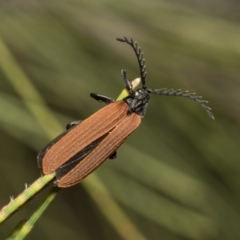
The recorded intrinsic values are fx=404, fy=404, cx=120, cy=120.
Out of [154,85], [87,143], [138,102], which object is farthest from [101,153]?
[154,85]

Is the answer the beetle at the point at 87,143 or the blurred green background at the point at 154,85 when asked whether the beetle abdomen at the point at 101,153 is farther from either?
the blurred green background at the point at 154,85

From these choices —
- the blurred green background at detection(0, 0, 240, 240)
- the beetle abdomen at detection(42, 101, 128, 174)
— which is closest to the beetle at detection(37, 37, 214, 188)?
the beetle abdomen at detection(42, 101, 128, 174)

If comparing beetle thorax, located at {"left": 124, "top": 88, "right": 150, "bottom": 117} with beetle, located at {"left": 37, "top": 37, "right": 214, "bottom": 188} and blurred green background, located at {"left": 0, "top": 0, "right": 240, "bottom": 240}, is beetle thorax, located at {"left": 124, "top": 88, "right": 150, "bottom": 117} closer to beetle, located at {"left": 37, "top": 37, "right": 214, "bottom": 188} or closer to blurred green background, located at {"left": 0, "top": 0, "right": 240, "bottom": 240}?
beetle, located at {"left": 37, "top": 37, "right": 214, "bottom": 188}

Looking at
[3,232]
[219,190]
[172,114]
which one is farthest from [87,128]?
[3,232]

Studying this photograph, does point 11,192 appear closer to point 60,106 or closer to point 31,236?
point 31,236

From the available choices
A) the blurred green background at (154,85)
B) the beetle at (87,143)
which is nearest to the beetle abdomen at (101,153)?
the beetle at (87,143)
